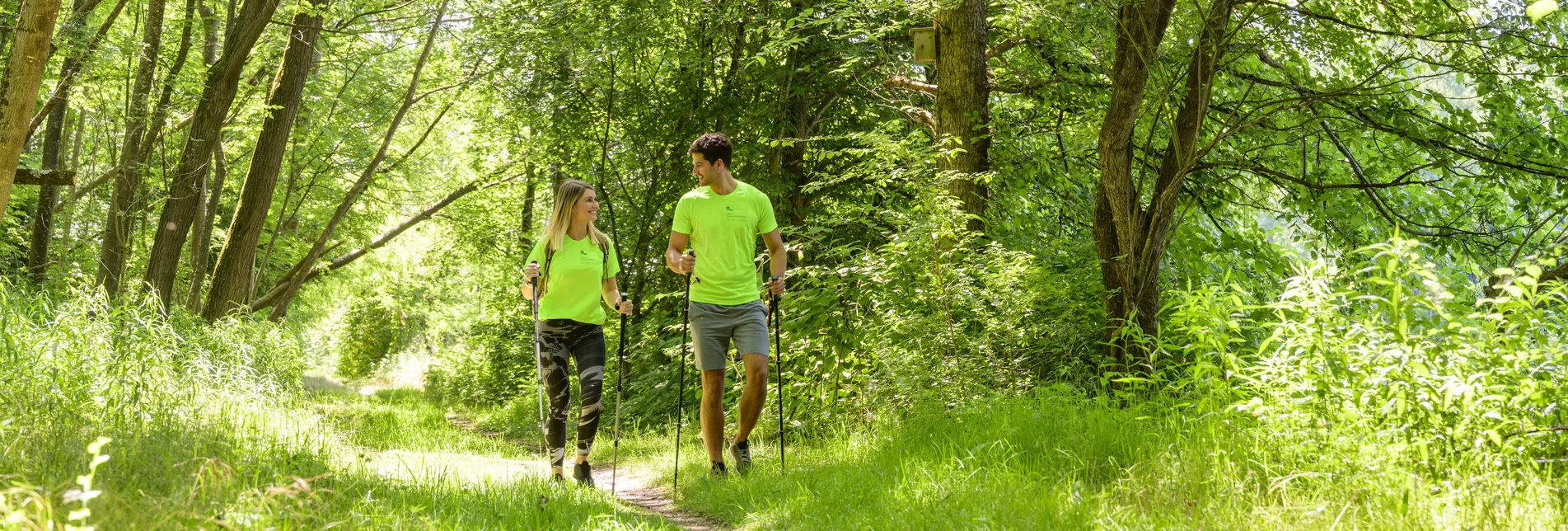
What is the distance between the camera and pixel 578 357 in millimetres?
6609

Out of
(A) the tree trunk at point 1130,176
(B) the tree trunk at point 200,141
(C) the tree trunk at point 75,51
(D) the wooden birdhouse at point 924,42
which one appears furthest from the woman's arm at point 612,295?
(C) the tree trunk at point 75,51

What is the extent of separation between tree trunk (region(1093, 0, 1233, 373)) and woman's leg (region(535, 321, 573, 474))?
3.37m

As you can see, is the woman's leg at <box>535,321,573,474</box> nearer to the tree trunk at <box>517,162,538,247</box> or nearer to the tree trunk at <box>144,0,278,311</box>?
the tree trunk at <box>144,0,278,311</box>

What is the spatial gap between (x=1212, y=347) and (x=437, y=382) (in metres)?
24.6

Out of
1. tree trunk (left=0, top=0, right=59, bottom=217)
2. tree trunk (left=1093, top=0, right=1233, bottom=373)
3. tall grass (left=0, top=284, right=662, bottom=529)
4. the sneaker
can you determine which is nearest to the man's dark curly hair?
the sneaker

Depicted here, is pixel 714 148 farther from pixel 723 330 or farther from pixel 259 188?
pixel 259 188

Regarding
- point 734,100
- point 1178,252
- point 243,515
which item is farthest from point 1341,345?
point 734,100

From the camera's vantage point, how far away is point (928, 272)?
287 inches

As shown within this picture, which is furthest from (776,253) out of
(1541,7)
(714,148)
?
(1541,7)

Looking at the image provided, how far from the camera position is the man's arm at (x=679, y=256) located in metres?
6.21

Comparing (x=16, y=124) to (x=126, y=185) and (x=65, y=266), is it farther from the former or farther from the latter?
(x=65, y=266)

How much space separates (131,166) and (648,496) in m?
9.77

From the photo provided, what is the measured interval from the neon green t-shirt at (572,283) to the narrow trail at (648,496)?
42.8 inches

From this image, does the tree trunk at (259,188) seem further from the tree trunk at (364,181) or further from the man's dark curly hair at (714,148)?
the man's dark curly hair at (714,148)
